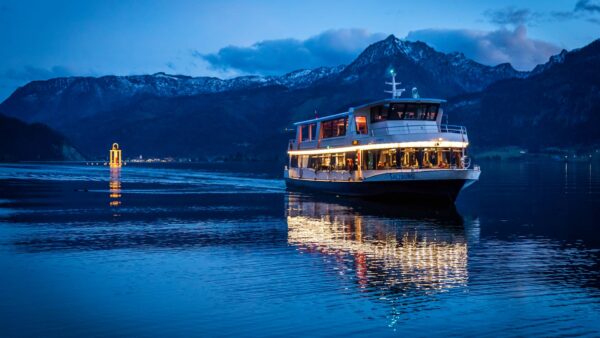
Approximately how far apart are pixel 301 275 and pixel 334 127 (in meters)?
42.7

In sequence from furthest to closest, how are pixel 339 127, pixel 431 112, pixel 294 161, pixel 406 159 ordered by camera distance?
1. pixel 294 161
2. pixel 339 127
3. pixel 431 112
4. pixel 406 159

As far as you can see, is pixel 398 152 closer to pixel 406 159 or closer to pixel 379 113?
pixel 406 159

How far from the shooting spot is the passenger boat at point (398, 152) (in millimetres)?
52438

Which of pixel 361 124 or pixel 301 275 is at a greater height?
pixel 361 124

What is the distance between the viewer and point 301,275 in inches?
941

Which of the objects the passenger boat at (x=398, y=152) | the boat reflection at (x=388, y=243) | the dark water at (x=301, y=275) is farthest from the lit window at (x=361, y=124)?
the dark water at (x=301, y=275)

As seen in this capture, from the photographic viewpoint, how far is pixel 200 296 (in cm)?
2069

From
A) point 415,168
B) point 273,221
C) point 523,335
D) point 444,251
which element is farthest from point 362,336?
point 415,168

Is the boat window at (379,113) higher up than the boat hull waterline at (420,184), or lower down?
higher up

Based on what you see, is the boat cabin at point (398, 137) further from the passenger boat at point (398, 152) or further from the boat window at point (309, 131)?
the boat window at point (309, 131)

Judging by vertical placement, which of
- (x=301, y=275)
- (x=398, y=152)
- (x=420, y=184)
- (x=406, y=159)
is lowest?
(x=301, y=275)

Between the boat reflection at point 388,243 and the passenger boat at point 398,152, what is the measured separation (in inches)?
88.1

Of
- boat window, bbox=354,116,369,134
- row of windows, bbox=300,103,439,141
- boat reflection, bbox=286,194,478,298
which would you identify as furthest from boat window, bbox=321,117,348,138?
boat reflection, bbox=286,194,478,298

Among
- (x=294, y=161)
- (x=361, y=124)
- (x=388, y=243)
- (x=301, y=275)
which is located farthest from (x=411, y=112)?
(x=301, y=275)
